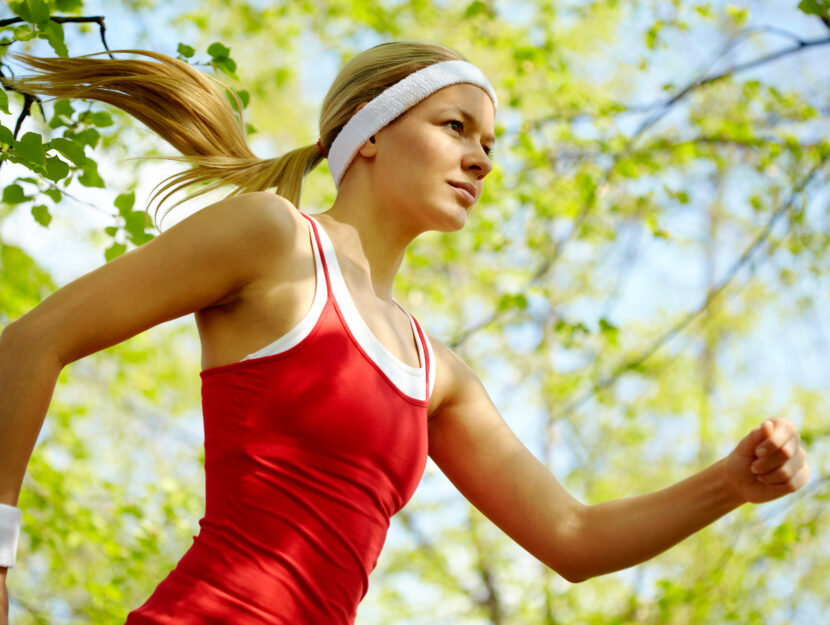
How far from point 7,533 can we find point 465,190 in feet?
3.20

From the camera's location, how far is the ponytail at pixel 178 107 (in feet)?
5.90

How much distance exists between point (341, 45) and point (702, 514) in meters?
6.27

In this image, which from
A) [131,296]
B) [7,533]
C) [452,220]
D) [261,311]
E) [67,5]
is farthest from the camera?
[67,5]

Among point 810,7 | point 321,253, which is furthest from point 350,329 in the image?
point 810,7

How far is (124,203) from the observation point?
2.27m

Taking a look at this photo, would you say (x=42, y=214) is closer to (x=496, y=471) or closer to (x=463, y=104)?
(x=463, y=104)

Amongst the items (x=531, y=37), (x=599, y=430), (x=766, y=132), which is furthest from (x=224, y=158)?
(x=599, y=430)

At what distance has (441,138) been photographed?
70.7 inches

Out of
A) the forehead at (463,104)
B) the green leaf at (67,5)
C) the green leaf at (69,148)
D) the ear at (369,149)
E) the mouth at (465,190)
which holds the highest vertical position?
the green leaf at (67,5)

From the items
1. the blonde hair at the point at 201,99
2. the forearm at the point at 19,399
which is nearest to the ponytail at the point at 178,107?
the blonde hair at the point at 201,99

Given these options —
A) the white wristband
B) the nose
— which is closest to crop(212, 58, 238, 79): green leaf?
the nose

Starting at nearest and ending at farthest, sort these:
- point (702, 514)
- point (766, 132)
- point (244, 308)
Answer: point (244, 308) → point (702, 514) → point (766, 132)

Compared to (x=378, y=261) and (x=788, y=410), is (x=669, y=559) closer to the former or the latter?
(x=788, y=410)

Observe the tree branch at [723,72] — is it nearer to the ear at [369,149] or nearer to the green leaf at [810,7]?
the green leaf at [810,7]
